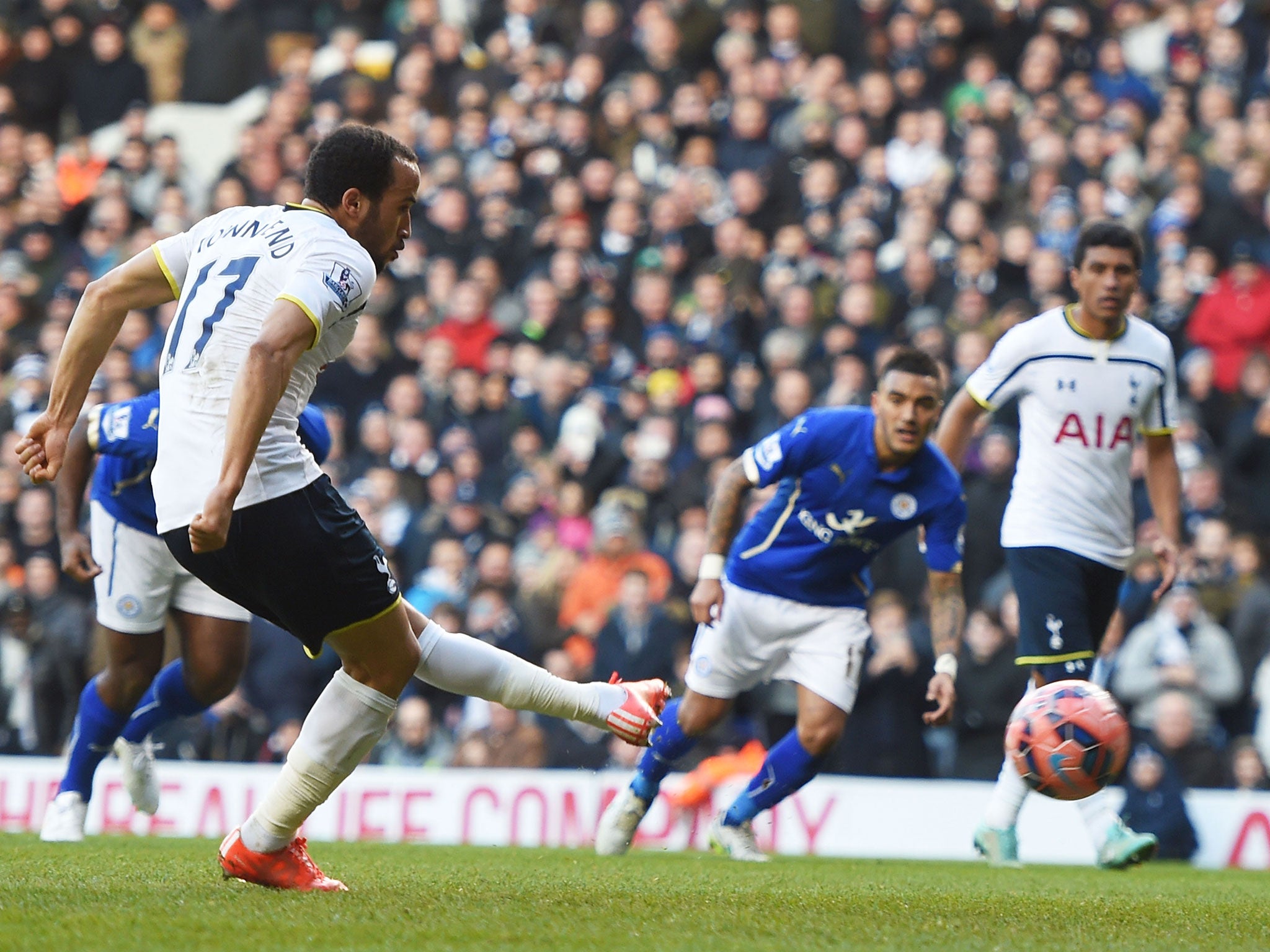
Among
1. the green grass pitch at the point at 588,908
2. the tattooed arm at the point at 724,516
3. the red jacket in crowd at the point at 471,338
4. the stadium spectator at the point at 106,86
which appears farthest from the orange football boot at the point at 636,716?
the stadium spectator at the point at 106,86

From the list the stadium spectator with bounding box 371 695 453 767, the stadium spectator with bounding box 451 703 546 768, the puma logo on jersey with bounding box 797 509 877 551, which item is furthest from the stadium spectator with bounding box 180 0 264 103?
the puma logo on jersey with bounding box 797 509 877 551

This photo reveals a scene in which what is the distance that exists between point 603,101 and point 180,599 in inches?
351

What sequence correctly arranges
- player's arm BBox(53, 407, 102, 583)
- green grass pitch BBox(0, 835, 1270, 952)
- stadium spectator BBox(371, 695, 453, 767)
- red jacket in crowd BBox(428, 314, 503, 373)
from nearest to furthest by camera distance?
green grass pitch BBox(0, 835, 1270, 952)
player's arm BBox(53, 407, 102, 583)
stadium spectator BBox(371, 695, 453, 767)
red jacket in crowd BBox(428, 314, 503, 373)

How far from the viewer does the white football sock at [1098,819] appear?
8.11 meters

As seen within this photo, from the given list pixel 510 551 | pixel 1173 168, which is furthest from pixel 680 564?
pixel 1173 168

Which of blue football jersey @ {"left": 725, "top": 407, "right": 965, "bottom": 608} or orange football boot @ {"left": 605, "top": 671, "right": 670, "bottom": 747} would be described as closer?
orange football boot @ {"left": 605, "top": 671, "right": 670, "bottom": 747}

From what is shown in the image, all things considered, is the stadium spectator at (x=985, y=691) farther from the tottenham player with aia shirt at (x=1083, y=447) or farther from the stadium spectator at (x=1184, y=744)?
the tottenham player with aia shirt at (x=1083, y=447)

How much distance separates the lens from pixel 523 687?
5652mm

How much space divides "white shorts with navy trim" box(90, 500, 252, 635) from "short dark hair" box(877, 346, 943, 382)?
326 cm

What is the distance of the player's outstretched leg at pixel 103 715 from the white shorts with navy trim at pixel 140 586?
0.29ft

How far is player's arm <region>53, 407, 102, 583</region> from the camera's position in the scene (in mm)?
7605

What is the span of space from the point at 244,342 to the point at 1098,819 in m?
4.91

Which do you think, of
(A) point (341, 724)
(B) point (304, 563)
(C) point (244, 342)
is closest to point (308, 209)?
(C) point (244, 342)

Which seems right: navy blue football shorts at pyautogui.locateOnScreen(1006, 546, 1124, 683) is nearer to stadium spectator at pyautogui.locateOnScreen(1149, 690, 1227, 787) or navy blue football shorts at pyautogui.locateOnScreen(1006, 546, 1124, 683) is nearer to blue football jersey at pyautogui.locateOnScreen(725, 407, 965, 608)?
blue football jersey at pyautogui.locateOnScreen(725, 407, 965, 608)
